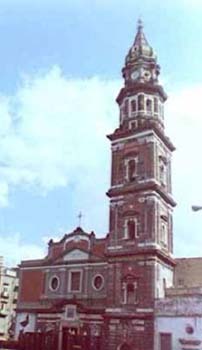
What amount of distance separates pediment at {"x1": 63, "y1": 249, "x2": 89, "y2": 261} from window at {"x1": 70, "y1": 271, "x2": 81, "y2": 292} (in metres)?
1.09

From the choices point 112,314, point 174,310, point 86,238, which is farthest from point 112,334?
point 86,238

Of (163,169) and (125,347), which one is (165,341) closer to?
(125,347)

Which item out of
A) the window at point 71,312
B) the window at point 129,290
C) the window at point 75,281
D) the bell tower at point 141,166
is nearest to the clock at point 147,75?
the bell tower at point 141,166

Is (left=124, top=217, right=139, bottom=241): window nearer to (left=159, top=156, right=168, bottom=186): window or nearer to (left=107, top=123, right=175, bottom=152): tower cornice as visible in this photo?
(left=159, top=156, right=168, bottom=186): window

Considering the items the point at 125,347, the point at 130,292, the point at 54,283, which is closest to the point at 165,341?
the point at 125,347

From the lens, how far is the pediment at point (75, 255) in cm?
3818

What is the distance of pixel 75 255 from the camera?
38.6 m

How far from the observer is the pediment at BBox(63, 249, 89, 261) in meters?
38.2

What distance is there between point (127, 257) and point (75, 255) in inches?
249

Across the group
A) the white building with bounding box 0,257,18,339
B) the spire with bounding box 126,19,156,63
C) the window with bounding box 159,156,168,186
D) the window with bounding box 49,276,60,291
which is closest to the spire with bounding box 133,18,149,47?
the spire with bounding box 126,19,156,63

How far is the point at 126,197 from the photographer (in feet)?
116

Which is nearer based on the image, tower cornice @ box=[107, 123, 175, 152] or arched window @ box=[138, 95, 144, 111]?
tower cornice @ box=[107, 123, 175, 152]

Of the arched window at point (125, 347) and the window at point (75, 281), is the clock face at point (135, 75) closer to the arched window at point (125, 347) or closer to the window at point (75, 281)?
the window at point (75, 281)

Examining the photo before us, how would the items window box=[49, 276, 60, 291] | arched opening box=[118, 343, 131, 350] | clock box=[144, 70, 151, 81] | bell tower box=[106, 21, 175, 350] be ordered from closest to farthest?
arched opening box=[118, 343, 131, 350] → bell tower box=[106, 21, 175, 350] → window box=[49, 276, 60, 291] → clock box=[144, 70, 151, 81]
